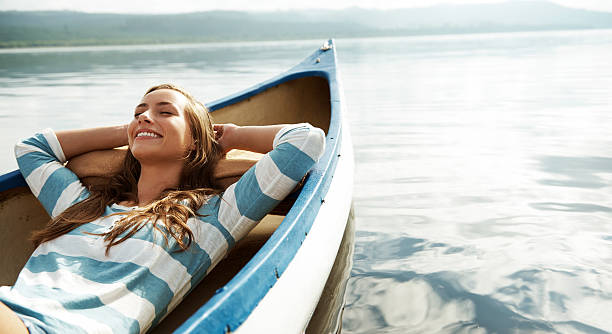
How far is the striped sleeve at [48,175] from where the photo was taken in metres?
2.08

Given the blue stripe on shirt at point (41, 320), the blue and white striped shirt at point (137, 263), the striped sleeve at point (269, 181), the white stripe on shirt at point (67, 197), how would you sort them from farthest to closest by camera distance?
the white stripe on shirt at point (67, 197) < the striped sleeve at point (269, 181) < the blue and white striped shirt at point (137, 263) < the blue stripe on shirt at point (41, 320)

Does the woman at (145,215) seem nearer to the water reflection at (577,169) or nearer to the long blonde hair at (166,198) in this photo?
the long blonde hair at (166,198)

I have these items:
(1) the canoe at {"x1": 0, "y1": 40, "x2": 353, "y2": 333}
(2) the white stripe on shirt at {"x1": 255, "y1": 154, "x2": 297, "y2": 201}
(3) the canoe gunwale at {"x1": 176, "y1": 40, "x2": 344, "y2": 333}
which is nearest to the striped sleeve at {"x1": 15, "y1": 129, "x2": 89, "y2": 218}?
(1) the canoe at {"x1": 0, "y1": 40, "x2": 353, "y2": 333}

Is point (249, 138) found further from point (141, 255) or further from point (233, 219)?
point (141, 255)

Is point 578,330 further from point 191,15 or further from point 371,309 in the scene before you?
point 191,15

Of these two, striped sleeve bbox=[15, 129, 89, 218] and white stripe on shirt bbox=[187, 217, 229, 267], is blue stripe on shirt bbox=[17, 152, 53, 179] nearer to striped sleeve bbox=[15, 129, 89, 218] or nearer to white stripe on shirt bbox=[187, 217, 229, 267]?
striped sleeve bbox=[15, 129, 89, 218]

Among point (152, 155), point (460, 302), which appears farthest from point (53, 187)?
point (460, 302)

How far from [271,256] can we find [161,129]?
80 centimetres

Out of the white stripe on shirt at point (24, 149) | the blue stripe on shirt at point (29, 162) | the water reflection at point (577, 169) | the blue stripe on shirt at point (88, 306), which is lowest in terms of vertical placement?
the water reflection at point (577, 169)

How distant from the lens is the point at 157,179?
80.2 inches

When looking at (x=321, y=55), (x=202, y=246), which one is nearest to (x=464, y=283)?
(x=202, y=246)

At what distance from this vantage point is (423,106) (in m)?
8.17

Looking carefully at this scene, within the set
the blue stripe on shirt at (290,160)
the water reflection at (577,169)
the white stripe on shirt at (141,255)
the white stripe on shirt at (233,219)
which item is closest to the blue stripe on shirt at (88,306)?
the white stripe on shirt at (141,255)

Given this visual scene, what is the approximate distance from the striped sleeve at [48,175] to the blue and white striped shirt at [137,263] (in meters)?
0.03
